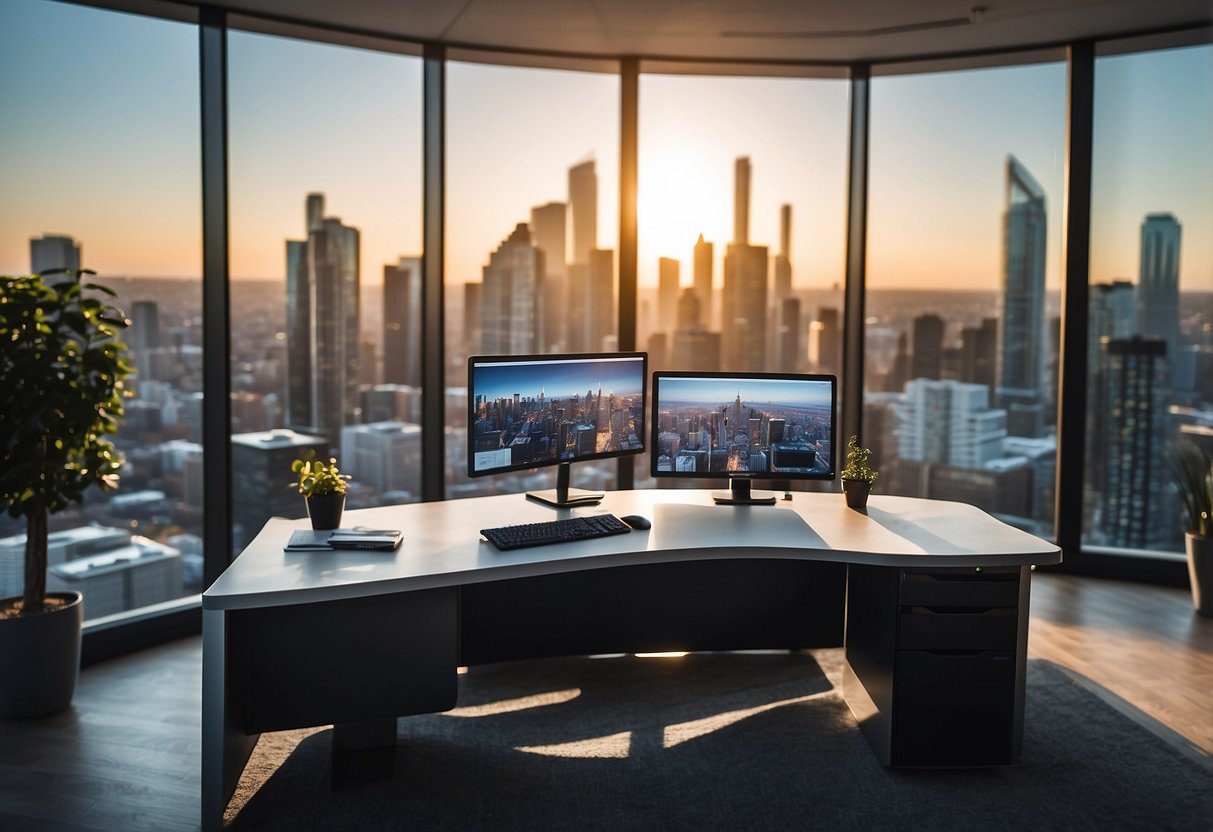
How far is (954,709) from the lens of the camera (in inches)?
120

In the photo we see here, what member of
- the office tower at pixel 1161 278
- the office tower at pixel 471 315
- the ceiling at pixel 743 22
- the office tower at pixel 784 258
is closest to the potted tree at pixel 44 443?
the ceiling at pixel 743 22

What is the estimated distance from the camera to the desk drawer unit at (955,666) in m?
3.02

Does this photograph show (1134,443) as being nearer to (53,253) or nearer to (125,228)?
(125,228)

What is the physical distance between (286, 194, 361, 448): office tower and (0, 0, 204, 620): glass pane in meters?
0.41

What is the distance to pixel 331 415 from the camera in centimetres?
462

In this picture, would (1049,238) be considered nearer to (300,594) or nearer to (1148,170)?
(1148,170)

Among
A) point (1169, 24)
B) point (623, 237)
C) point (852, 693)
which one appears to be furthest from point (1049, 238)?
point (852, 693)

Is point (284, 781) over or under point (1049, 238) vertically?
under

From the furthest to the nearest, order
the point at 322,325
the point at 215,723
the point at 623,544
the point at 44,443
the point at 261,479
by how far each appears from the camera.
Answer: the point at 322,325
the point at 261,479
the point at 44,443
the point at 623,544
the point at 215,723

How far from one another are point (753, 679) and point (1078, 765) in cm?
117

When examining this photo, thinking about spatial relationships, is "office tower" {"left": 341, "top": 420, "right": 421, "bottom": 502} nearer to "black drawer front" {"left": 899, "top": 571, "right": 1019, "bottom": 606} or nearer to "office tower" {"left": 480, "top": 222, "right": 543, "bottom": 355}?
"office tower" {"left": 480, "top": 222, "right": 543, "bottom": 355}

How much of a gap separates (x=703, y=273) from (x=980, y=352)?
1518 millimetres

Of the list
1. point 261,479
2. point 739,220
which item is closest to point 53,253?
point 261,479

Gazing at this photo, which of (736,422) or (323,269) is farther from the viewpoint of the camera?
(323,269)
